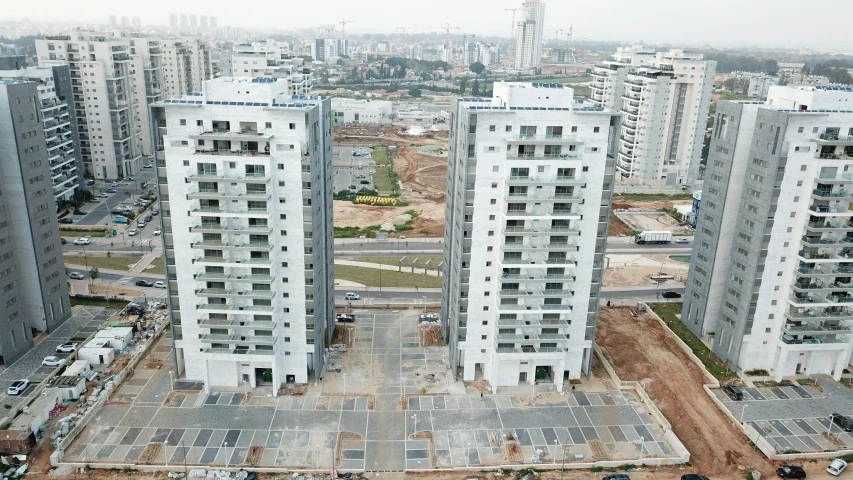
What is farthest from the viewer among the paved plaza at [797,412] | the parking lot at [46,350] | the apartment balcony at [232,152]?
the parking lot at [46,350]

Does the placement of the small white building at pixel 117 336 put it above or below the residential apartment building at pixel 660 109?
below

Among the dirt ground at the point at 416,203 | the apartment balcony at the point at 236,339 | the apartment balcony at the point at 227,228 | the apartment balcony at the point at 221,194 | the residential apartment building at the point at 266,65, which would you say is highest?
the residential apartment building at the point at 266,65

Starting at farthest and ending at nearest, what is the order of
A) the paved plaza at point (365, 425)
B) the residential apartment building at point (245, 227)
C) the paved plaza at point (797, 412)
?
the paved plaza at point (797, 412) < the residential apartment building at point (245, 227) < the paved plaza at point (365, 425)

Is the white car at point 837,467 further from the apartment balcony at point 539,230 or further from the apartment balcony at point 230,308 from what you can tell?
the apartment balcony at point 230,308

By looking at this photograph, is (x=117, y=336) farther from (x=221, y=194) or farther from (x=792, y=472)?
(x=792, y=472)

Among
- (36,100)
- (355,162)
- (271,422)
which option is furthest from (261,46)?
(271,422)

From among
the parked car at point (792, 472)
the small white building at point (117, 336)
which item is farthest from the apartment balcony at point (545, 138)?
the small white building at point (117, 336)

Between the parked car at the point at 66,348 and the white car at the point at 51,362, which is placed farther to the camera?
the parked car at the point at 66,348

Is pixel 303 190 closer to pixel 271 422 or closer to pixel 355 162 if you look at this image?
pixel 271 422
